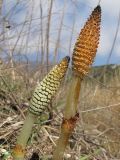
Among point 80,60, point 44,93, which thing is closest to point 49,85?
point 44,93

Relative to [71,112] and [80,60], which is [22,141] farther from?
[80,60]

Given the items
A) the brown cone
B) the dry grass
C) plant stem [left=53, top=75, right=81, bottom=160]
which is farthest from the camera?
the dry grass

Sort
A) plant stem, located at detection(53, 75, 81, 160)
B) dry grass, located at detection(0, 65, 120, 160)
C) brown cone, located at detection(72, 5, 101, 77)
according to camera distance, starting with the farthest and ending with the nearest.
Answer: dry grass, located at detection(0, 65, 120, 160) < plant stem, located at detection(53, 75, 81, 160) < brown cone, located at detection(72, 5, 101, 77)

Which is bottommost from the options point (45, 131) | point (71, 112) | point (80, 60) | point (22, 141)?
point (45, 131)

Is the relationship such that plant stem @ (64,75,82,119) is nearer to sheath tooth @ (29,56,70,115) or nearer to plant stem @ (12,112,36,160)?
sheath tooth @ (29,56,70,115)

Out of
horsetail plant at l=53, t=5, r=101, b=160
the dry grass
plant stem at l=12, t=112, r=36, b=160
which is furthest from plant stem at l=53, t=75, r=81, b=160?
the dry grass

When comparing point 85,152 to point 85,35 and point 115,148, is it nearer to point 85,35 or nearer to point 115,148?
point 115,148
